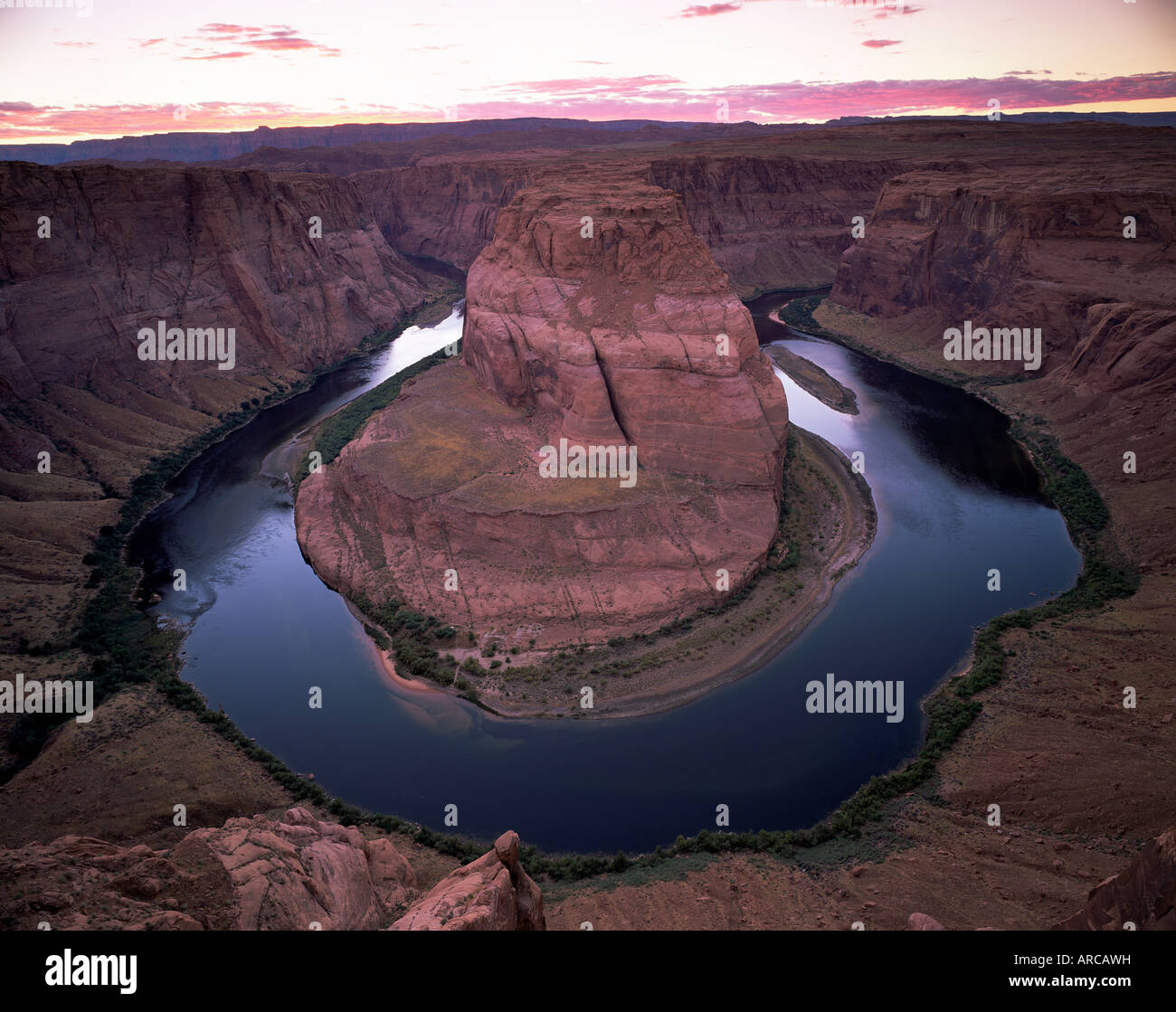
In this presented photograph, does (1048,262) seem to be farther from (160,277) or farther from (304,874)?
(160,277)

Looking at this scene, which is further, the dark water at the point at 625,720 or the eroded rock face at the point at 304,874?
the dark water at the point at 625,720

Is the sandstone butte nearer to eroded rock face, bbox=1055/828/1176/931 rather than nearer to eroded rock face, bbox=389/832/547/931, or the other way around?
eroded rock face, bbox=389/832/547/931

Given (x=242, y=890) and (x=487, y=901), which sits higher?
(x=487, y=901)

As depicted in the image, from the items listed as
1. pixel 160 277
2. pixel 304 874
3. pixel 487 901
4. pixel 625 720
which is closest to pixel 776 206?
pixel 160 277

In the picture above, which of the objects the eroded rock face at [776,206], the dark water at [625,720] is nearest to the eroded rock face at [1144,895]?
the dark water at [625,720]

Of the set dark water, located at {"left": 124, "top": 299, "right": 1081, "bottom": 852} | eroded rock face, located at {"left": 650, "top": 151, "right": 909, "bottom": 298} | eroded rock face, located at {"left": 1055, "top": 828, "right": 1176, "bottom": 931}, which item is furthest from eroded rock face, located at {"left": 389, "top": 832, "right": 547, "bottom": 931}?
eroded rock face, located at {"left": 650, "top": 151, "right": 909, "bottom": 298}

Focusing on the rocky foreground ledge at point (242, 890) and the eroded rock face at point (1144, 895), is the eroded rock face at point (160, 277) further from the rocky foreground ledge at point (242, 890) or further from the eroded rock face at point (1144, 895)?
the eroded rock face at point (1144, 895)
